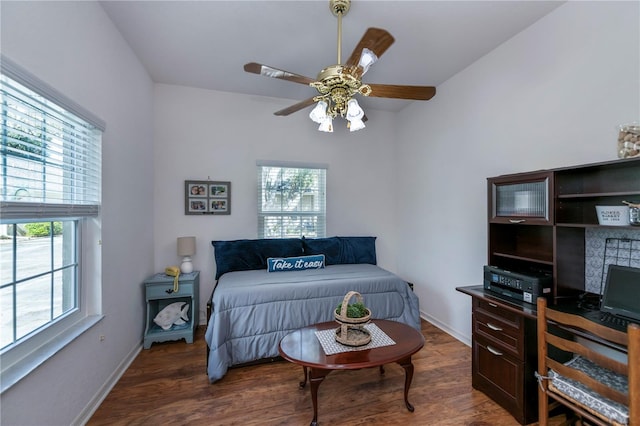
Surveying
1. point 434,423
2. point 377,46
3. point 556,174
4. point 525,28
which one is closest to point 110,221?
point 377,46

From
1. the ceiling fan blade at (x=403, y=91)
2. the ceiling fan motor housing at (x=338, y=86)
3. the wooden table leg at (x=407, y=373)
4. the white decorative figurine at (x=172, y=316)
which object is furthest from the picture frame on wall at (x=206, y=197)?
the wooden table leg at (x=407, y=373)

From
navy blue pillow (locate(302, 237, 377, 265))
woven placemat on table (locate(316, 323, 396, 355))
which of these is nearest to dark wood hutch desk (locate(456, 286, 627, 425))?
woven placemat on table (locate(316, 323, 396, 355))

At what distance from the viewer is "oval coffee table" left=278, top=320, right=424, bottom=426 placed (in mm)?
1687

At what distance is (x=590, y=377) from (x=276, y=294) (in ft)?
7.07

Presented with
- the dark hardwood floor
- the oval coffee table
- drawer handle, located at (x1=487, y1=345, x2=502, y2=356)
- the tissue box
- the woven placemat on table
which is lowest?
the dark hardwood floor

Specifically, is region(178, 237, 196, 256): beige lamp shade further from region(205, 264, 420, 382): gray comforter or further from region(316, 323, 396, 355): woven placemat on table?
A: region(316, 323, 396, 355): woven placemat on table

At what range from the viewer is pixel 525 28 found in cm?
234

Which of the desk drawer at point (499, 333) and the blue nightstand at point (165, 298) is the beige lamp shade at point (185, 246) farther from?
the desk drawer at point (499, 333)

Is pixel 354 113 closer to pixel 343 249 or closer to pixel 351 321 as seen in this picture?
pixel 351 321

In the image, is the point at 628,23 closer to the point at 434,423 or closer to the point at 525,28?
the point at 525,28

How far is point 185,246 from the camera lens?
3.28m

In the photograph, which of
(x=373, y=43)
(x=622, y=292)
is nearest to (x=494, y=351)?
(x=622, y=292)

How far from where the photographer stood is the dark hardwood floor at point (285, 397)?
1.87m

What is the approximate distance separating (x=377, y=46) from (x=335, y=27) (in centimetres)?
82
